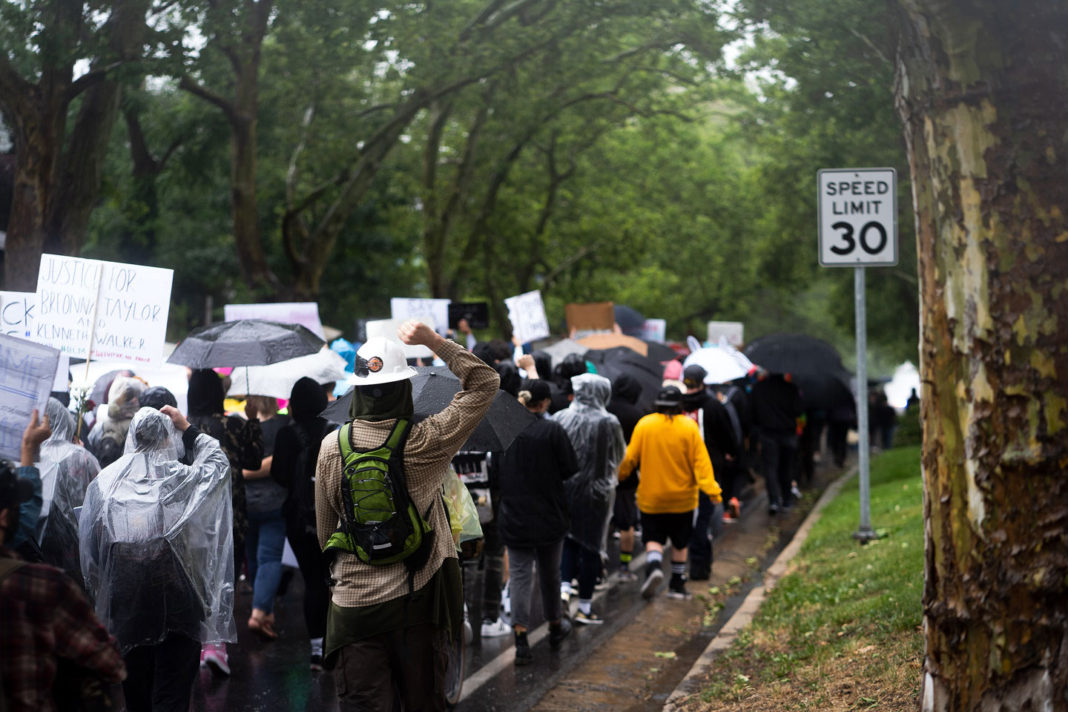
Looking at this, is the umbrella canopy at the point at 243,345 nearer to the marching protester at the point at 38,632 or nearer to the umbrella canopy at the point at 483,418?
the umbrella canopy at the point at 483,418

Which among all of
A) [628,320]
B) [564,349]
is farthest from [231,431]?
[628,320]

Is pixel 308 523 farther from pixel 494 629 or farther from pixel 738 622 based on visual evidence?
pixel 738 622

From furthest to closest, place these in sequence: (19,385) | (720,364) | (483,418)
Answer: (720,364)
(483,418)
(19,385)

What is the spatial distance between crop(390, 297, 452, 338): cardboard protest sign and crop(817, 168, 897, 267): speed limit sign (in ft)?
20.9

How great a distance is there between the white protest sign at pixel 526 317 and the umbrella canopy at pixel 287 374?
224 inches

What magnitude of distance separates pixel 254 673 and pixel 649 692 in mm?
2466

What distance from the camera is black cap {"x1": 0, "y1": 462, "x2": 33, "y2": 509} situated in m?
3.74

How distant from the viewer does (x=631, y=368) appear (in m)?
13.1

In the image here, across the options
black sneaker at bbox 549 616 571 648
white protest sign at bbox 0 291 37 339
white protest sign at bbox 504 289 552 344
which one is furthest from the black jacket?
white protest sign at bbox 504 289 552 344

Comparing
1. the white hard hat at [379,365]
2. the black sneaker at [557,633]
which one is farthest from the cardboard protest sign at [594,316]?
the white hard hat at [379,365]

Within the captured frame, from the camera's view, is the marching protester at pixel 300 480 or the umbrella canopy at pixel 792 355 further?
the umbrella canopy at pixel 792 355

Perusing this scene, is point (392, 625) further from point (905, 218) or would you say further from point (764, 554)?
point (905, 218)

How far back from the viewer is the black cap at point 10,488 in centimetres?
374

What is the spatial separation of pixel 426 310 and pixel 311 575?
8841 mm
